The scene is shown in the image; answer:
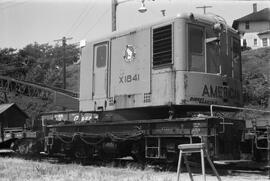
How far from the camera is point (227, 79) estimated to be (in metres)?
11.6

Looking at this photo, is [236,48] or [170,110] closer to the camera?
[170,110]

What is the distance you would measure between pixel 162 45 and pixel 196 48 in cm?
92

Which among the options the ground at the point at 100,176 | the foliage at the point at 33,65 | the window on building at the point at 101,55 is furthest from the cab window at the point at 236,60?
the foliage at the point at 33,65

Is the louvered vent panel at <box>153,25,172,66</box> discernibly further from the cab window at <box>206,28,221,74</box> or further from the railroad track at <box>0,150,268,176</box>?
the railroad track at <box>0,150,268,176</box>

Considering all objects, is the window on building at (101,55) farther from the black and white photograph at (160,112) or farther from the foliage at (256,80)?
the foliage at (256,80)

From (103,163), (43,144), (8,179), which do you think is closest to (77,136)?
(103,163)

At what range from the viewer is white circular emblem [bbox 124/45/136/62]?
1239cm

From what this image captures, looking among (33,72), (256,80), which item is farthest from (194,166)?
(33,72)

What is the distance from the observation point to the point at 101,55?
13734 millimetres

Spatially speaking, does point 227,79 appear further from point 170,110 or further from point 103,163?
point 103,163

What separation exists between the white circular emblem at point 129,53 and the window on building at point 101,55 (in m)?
1.08

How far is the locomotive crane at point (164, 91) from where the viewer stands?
35.0ft

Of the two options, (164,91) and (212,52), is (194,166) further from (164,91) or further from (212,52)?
(212,52)

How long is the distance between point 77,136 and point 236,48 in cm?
558
